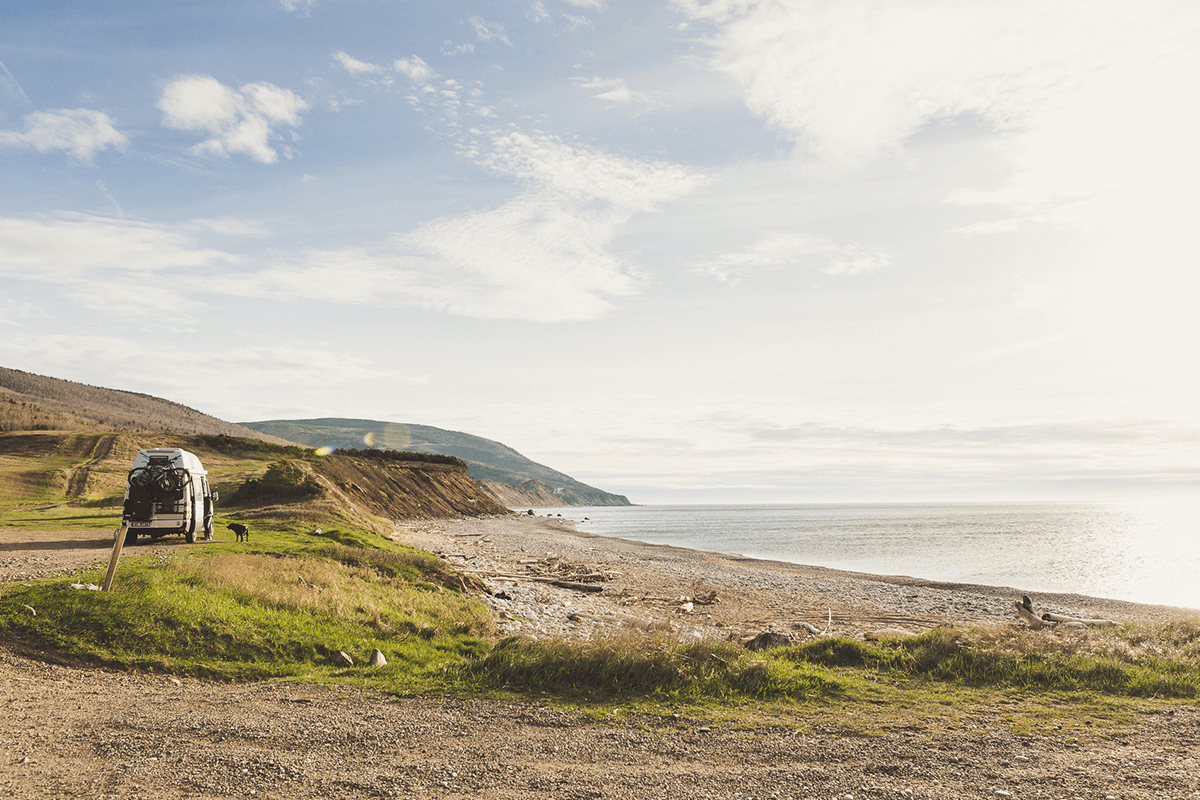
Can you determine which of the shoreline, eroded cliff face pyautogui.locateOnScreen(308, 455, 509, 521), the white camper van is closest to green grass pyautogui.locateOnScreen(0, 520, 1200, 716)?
the shoreline

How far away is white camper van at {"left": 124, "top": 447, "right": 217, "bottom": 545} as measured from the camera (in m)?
25.3

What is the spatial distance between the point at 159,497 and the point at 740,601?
24464 mm

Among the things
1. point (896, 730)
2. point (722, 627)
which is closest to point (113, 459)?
point (722, 627)

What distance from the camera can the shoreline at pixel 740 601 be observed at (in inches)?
877

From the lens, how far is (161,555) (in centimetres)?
2073

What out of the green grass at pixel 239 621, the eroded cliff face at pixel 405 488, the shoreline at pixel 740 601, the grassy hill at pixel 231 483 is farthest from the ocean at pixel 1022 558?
the green grass at pixel 239 621

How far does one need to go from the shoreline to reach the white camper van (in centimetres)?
1171

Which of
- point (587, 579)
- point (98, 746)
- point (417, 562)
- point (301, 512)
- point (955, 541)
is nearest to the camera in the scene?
point (98, 746)

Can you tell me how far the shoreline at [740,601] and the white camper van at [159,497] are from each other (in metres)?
11.7

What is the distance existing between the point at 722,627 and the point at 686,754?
1468cm

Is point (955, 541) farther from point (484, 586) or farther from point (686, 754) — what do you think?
point (686, 754)

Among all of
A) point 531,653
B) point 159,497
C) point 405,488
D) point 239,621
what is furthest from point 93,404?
point 531,653

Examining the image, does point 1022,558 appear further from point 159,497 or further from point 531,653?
point 159,497

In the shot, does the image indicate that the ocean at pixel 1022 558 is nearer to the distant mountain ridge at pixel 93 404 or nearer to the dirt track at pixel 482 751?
→ the dirt track at pixel 482 751
